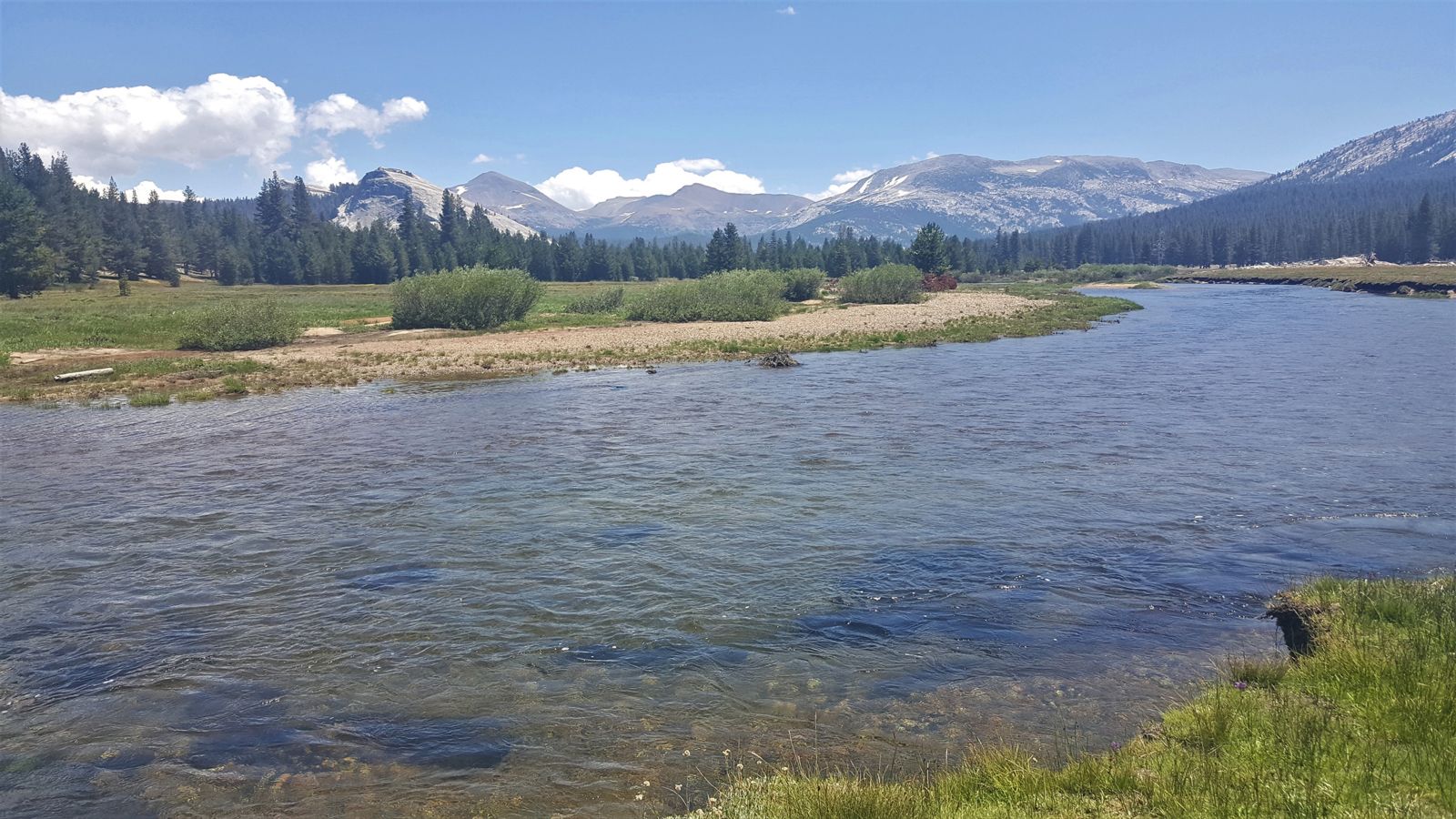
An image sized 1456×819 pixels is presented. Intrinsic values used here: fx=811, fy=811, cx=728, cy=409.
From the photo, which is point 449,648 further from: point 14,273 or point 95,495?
point 14,273

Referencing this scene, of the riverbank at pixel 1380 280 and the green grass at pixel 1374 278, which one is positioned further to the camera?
the green grass at pixel 1374 278

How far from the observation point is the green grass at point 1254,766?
5.56 m

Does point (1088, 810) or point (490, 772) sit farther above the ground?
point (1088, 810)

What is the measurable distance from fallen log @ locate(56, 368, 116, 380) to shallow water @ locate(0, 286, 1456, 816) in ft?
34.1

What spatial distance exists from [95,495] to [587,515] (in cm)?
1182

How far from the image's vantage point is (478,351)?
48.2m

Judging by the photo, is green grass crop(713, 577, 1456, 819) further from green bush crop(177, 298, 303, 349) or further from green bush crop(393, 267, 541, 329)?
green bush crop(393, 267, 541, 329)

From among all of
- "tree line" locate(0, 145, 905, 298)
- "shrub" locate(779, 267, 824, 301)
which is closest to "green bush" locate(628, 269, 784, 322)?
"shrub" locate(779, 267, 824, 301)

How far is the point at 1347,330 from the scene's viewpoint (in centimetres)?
5303

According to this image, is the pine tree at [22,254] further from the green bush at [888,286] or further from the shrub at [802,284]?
the green bush at [888,286]

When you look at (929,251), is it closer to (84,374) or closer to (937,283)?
(937,283)

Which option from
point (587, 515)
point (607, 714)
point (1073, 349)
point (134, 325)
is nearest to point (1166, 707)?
point (607, 714)

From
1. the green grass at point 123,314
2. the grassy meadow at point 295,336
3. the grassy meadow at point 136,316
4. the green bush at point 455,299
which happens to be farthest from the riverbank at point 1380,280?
the green grass at point 123,314

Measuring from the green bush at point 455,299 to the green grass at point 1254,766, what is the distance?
194 ft
